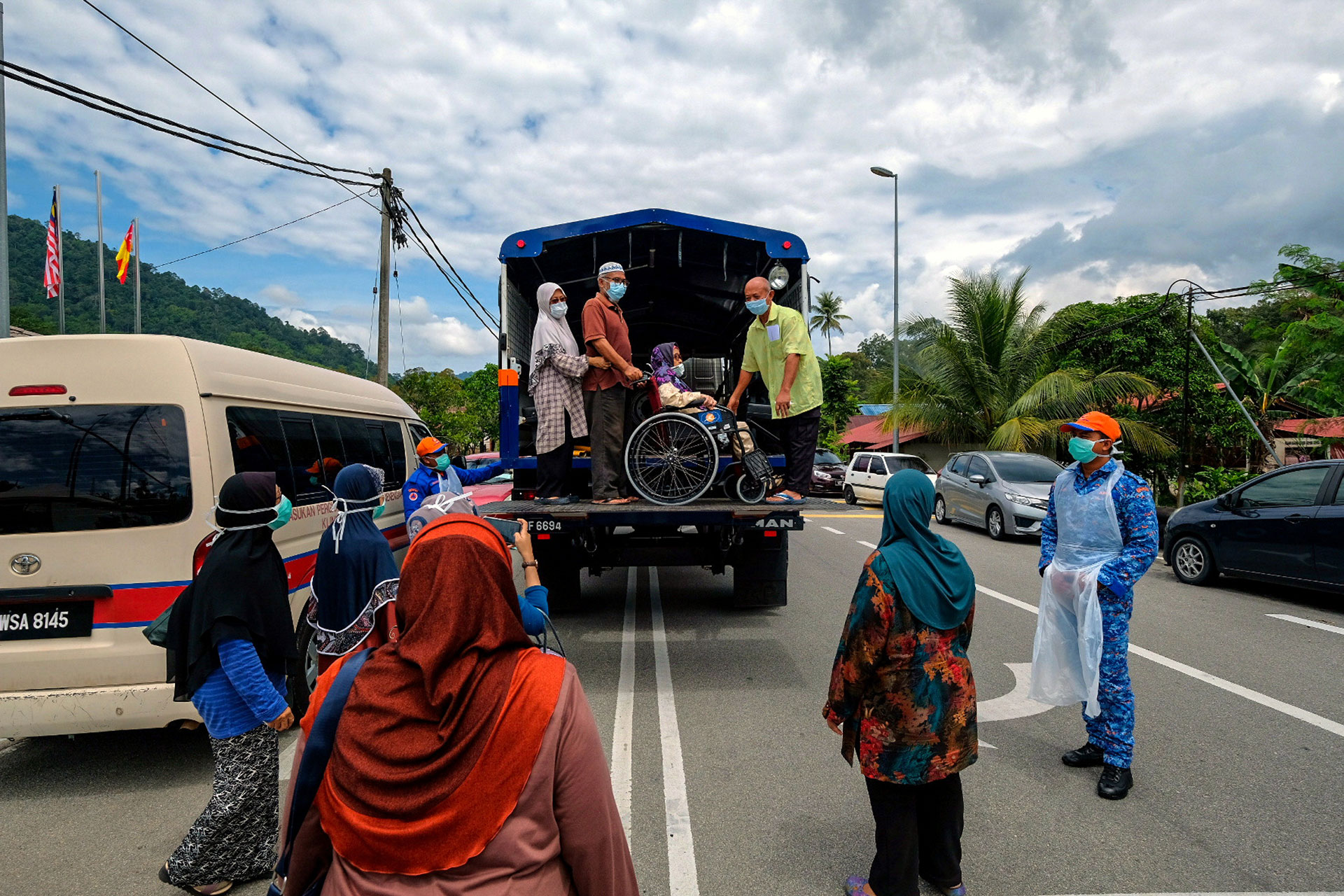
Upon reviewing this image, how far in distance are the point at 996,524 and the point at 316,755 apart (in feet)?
46.1

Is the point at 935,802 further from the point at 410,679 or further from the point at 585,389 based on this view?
the point at 585,389

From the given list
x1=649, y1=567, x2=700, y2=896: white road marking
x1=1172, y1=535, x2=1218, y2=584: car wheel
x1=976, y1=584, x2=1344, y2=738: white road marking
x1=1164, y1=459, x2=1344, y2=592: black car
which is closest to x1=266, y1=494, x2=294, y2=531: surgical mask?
x1=649, y1=567, x2=700, y2=896: white road marking

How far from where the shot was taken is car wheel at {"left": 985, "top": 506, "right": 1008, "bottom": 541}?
13.9 m

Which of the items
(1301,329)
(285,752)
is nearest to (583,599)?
(285,752)

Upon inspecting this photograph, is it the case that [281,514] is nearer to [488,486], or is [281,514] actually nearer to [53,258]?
[488,486]

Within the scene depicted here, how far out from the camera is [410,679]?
4.91 ft

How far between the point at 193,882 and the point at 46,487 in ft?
7.11

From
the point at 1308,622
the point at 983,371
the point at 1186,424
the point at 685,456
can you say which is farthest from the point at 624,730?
the point at 983,371

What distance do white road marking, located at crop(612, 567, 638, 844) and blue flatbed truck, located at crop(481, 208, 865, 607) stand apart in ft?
2.30

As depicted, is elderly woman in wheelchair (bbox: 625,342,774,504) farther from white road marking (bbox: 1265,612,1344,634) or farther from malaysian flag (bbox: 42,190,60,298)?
malaysian flag (bbox: 42,190,60,298)

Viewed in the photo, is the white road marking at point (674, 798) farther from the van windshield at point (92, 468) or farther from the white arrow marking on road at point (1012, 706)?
the van windshield at point (92, 468)

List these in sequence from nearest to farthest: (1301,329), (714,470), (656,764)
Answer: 1. (656,764)
2. (714,470)
3. (1301,329)

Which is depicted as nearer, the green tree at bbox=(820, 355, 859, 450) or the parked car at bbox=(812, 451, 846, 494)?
the parked car at bbox=(812, 451, 846, 494)

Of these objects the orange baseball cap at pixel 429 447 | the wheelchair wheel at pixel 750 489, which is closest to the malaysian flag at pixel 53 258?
the orange baseball cap at pixel 429 447
